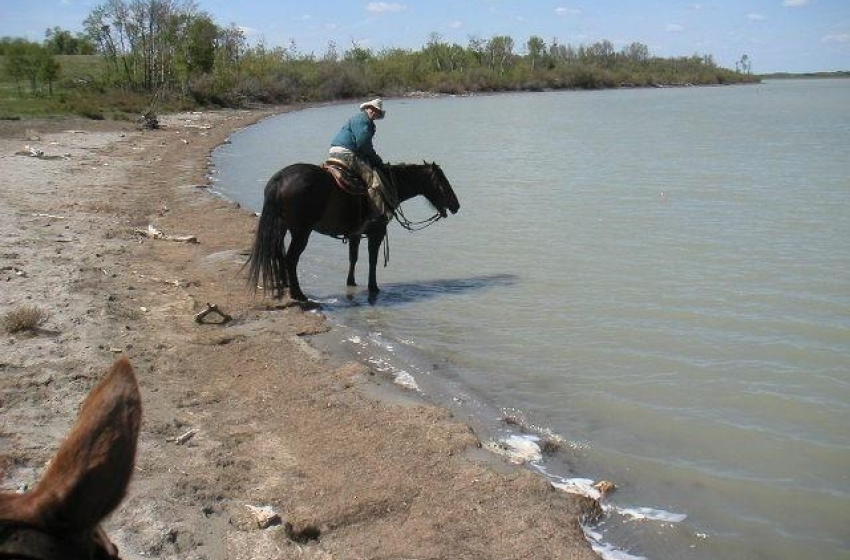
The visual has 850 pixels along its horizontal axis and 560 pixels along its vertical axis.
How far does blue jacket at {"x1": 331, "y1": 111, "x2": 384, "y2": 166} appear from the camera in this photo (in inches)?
404

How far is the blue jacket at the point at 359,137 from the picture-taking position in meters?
10.3

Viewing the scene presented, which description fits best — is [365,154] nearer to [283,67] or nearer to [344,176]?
[344,176]

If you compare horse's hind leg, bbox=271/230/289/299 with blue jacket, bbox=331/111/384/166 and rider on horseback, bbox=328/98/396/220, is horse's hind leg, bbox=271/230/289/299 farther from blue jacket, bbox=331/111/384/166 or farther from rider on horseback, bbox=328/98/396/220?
blue jacket, bbox=331/111/384/166

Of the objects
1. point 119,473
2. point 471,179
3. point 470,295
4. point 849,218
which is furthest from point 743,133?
point 119,473

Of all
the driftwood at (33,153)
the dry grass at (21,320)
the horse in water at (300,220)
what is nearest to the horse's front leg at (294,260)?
the horse in water at (300,220)

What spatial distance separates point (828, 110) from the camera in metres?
55.6

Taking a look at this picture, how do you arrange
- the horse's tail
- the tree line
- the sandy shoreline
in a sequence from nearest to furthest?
the sandy shoreline, the horse's tail, the tree line

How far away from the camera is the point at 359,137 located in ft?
33.8

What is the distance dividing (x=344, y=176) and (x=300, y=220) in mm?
864

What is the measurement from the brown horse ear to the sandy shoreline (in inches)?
11.7

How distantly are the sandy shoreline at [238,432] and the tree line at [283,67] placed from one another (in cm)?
4015

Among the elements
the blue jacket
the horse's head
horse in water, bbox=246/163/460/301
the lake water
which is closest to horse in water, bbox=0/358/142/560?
the lake water

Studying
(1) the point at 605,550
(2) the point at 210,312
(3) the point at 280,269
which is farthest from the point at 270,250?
(1) the point at 605,550

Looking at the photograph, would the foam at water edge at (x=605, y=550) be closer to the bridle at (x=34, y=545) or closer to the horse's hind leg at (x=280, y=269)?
the bridle at (x=34, y=545)
